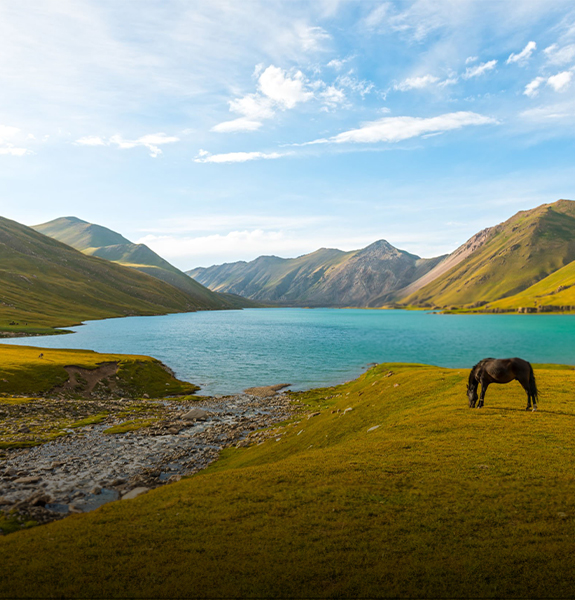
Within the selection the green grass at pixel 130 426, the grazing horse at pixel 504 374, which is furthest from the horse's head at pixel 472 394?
the green grass at pixel 130 426

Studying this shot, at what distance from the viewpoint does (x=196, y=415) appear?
4516 centimetres

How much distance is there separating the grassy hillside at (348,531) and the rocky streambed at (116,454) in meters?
8.16

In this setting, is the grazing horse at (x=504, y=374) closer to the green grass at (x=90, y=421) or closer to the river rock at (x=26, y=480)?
the river rock at (x=26, y=480)

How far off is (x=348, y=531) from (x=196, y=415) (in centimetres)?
3616

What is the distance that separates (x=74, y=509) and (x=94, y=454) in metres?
11.0

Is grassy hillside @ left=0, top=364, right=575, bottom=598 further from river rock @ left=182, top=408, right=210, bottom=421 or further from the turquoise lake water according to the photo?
the turquoise lake water

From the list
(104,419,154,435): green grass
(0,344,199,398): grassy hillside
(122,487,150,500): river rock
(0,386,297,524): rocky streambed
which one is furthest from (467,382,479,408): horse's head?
(0,344,199,398): grassy hillside

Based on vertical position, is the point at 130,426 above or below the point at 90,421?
above

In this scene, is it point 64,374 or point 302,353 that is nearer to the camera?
point 64,374

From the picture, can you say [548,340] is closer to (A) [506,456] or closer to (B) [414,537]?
(A) [506,456]

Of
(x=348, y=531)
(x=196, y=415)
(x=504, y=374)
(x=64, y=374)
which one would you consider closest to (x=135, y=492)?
(x=348, y=531)

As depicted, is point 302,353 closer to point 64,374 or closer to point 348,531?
point 64,374

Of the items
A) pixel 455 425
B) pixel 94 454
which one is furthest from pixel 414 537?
pixel 94 454

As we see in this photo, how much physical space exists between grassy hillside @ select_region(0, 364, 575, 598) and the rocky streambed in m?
8.16
